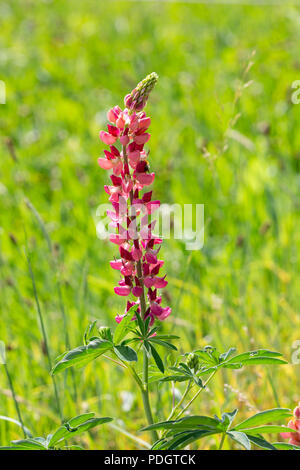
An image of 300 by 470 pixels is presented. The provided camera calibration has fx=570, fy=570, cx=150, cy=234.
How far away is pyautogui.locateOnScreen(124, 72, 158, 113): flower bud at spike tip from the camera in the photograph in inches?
42.5

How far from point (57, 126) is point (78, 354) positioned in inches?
129

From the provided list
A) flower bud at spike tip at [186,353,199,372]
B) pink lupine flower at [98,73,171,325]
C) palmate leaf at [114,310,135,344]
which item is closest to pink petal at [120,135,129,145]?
pink lupine flower at [98,73,171,325]

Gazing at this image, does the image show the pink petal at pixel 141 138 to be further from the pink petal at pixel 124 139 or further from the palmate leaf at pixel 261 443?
the palmate leaf at pixel 261 443

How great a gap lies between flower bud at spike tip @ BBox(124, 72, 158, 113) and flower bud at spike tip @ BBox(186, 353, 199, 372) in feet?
1.65

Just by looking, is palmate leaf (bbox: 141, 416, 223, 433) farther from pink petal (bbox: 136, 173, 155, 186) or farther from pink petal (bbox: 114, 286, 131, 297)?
pink petal (bbox: 136, 173, 155, 186)

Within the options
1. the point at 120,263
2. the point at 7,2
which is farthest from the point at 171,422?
the point at 7,2

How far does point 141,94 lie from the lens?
1.09 metres

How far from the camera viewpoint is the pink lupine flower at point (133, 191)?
1.09 meters

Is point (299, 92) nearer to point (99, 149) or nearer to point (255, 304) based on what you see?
point (99, 149)

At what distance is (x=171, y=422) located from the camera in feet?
3.48

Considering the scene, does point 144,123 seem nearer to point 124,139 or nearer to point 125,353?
point 124,139

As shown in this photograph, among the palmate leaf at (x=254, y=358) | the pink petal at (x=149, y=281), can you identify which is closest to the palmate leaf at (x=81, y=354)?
the pink petal at (x=149, y=281)

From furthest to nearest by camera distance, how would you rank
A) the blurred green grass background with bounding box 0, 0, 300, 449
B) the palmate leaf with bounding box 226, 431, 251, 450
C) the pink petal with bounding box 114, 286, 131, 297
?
the blurred green grass background with bounding box 0, 0, 300, 449 → the pink petal with bounding box 114, 286, 131, 297 → the palmate leaf with bounding box 226, 431, 251, 450

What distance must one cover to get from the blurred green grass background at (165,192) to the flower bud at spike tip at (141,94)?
19.3 inches
